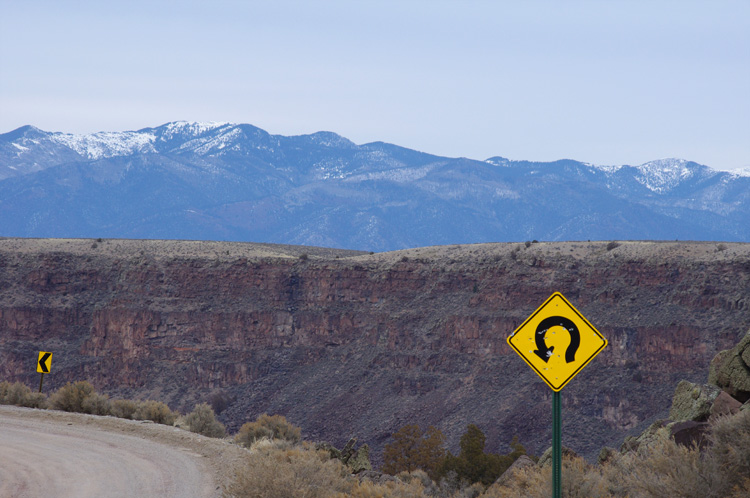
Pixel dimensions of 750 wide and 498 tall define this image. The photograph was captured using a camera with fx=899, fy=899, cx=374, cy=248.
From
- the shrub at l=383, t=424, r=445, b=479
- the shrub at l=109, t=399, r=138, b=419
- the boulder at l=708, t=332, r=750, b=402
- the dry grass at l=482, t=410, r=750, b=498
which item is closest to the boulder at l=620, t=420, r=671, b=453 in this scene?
the boulder at l=708, t=332, r=750, b=402

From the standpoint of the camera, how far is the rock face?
5931 centimetres

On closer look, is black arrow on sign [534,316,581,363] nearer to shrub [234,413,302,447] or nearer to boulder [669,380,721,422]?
boulder [669,380,721,422]

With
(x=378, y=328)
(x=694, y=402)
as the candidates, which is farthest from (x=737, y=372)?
(x=378, y=328)

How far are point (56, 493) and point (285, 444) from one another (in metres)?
6.61

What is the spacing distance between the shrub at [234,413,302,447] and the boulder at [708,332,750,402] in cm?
1413

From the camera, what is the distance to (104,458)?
2294 centimetres

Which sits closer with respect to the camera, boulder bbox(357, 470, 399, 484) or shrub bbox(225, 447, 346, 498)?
shrub bbox(225, 447, 346, 498)

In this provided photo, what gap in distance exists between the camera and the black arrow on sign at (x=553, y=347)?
1255 centimetres

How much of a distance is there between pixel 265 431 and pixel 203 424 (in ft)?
10.3

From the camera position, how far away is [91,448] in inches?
955

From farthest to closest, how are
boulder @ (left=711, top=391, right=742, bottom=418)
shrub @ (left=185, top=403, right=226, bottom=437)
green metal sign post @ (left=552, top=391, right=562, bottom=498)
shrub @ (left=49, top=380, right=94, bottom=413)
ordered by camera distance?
1. shrub @ (left=49, top=380, right=94, bottom=413)
2. shrub @ (left=185, top=403, right=226, bottom=437)
3. boulder @ (left=711, top=391, right=742, bottom=418)
4. green metal sign post @ (left=552, top=391, right=562, bottom=498)

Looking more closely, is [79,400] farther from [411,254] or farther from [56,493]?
[411,254]

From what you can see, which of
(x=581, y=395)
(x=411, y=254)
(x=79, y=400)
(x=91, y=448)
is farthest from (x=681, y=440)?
(x=411, y=254)

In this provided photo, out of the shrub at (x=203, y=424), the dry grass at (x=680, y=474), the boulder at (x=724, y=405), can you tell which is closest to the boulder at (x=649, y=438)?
the boulder at (x=724, y=405)
